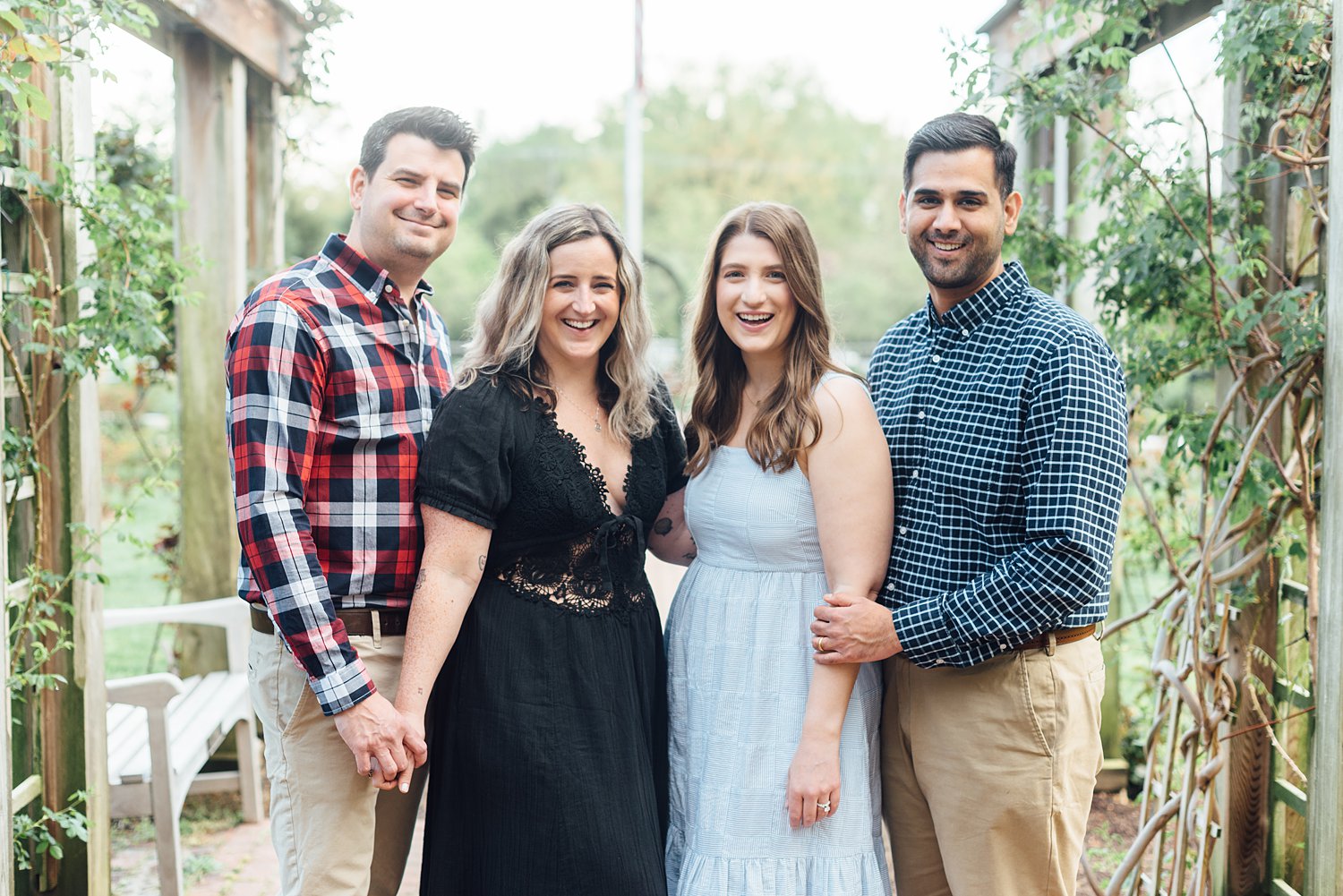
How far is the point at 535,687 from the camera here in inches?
81.0

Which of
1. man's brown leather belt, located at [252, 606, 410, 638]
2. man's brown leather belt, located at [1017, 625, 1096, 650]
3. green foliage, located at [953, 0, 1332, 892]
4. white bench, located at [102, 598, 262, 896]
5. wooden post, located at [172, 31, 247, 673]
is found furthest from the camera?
wooden post, located at [172, 31, 247, 673]

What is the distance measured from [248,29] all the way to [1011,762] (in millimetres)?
3252

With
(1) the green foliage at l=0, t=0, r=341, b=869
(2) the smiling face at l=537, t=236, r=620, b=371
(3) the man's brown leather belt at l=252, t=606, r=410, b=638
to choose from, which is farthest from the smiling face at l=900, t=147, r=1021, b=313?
(1) the green foliage at l=0, t=0, r=341, b=869

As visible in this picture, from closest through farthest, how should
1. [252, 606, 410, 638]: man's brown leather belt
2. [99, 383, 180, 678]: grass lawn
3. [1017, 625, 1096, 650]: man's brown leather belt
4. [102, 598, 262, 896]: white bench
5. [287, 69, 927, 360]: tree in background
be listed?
[1017, 625, 1096, 650]: man's brown leather belt < [252, 606, 410, 638]: man's brown leather belt < [102, 598, 262, 896]: white bench < [99, 383, 180, 678]: grass lawn < [287, 69, 927, 360]: tree in background

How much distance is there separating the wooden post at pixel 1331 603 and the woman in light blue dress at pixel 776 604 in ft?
2.57

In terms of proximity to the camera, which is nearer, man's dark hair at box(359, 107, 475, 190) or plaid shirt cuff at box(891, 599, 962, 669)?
plaid shirt cuff at box(891, 599, 962, 669)

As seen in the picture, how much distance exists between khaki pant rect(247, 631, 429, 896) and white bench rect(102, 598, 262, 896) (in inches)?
39.3

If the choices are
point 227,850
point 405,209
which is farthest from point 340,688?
point 227,850

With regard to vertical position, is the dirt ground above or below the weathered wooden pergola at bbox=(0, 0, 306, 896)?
below

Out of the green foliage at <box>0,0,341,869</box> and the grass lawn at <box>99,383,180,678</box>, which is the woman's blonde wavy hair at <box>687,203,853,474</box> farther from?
the grass lawn at <box>99,383,180,678</box>

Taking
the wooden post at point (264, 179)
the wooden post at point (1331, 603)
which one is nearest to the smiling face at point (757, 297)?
the wooden post at point (1331, 603)

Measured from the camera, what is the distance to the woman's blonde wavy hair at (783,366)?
6.84 feet

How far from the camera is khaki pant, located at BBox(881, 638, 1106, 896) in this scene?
200cm

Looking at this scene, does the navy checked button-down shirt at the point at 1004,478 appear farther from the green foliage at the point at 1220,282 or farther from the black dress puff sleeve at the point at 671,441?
the green foliage at the point at 1220,282
